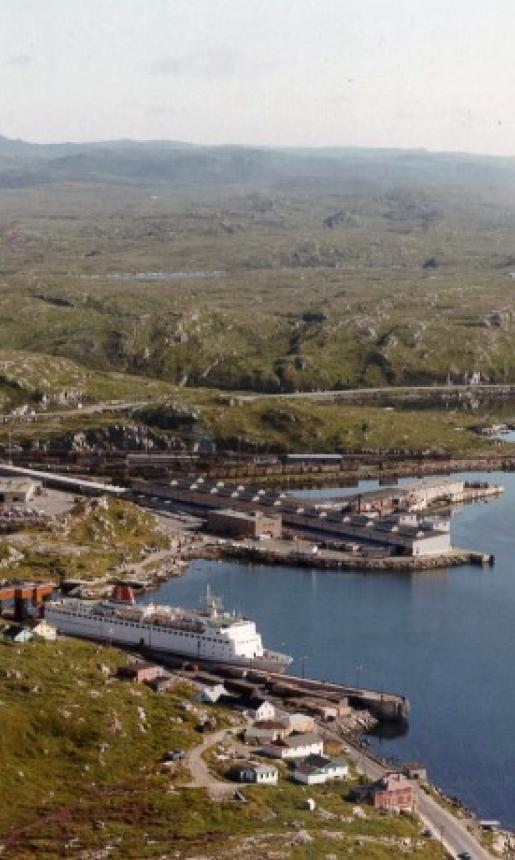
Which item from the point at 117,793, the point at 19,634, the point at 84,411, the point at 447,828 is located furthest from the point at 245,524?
the point at 117,793

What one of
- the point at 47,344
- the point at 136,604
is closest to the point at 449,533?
the point at 136,604

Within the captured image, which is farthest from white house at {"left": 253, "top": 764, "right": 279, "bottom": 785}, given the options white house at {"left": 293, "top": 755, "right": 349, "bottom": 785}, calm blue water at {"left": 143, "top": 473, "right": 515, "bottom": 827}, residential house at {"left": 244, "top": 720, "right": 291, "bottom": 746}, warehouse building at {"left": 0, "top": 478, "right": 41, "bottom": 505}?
warehouse building at {"left": 0, "top": 478, "right": 41, "bottom": 505}

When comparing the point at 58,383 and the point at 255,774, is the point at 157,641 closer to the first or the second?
the point at 255,774

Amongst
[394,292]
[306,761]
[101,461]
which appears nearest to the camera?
[306,761]

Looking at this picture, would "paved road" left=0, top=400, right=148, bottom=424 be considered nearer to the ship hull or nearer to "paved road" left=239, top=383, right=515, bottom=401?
"paved road" left=239, top=383, right=515, bottom=401

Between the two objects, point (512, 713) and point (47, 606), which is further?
point (47, 606)

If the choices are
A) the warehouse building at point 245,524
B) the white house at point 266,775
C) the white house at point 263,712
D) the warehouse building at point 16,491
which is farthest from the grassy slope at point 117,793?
the warehouse building at point 16,491

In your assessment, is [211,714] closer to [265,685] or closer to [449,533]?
[265,685]
